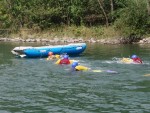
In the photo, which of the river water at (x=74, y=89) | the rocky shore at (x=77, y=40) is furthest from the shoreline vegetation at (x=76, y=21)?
the river water at (x=74, y=89)

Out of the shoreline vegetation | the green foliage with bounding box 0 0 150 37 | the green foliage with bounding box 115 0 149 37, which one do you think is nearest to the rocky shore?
the shoreline vegetation

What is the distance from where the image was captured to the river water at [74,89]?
47.4 ft

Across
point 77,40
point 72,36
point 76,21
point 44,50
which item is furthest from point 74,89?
point 76,21

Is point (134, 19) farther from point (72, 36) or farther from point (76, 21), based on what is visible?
point (76, 21)

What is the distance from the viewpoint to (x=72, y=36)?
50625 millimetres

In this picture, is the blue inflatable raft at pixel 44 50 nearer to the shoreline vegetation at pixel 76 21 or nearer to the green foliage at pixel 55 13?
the shoreline vegetation at pixel 76 21

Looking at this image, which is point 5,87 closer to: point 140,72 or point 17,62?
point 140,72

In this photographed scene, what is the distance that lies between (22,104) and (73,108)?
7.19 feet

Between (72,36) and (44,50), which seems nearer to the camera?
(44,50)

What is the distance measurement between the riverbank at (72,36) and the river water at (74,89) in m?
20.7

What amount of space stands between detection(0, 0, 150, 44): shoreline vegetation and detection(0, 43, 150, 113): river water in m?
21.1

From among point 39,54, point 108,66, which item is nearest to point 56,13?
point 39,54

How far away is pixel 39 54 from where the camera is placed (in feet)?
103

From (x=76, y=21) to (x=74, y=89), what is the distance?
39.5 meters
